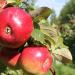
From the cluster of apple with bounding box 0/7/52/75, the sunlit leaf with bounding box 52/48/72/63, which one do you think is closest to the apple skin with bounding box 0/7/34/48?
the cluster of apple with bounding box 0/7/52/75

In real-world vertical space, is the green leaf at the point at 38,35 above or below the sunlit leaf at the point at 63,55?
above

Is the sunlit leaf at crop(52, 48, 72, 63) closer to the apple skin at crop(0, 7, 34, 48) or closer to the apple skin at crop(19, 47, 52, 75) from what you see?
the apple skin at crop(19, 47, 52, 75)

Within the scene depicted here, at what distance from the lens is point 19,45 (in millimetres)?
1129

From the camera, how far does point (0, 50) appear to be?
4.13 ft

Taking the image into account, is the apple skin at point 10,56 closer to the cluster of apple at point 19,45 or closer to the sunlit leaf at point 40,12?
the cluster of apple at point 19,45

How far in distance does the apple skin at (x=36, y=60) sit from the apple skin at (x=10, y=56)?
28 mm

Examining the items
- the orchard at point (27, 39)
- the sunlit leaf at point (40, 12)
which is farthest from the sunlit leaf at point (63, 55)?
the sunlit leaf at point (40, 12)

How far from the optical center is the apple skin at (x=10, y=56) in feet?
4.00

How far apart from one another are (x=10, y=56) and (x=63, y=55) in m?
0.22

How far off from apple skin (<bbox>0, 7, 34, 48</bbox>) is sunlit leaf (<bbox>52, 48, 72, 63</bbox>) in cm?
23

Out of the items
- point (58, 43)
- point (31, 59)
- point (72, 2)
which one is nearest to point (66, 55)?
point (58, 43)

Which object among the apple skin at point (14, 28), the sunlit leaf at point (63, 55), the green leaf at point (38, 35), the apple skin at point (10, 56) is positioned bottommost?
the sunlit leaf at point (63, 55)

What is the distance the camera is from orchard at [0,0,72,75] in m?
1.12

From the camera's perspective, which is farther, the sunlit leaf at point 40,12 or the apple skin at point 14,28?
the sunlit leaf at point 40,12
